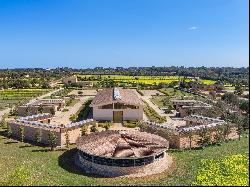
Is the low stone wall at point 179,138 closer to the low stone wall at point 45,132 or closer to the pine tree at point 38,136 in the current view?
the low stone wall at point 45,132

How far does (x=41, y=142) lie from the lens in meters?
33.1

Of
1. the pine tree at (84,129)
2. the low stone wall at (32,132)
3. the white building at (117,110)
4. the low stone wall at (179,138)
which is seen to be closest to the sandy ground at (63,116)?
the white building at (117,110)

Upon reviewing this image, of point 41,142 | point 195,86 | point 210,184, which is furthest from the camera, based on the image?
point 195,86

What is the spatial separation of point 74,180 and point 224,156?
1125cm

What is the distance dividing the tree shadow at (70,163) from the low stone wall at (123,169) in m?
0.45

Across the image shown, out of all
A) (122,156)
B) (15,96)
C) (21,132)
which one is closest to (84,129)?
(21,132)

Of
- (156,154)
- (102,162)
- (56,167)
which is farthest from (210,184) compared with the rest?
(56,167)

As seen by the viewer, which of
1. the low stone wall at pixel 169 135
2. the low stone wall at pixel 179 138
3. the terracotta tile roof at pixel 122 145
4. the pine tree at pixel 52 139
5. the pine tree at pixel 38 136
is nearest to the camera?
the terracotta tile roof at pixel 122 145

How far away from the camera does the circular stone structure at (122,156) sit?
23.5 metres

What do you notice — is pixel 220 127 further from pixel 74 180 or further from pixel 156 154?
pixel 74 180

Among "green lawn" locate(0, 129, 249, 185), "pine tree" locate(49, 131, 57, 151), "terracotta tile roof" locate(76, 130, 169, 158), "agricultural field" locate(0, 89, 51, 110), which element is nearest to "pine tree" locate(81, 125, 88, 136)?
"green lawn" locate(0, 129, 249, 185)

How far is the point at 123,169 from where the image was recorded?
23.4 m

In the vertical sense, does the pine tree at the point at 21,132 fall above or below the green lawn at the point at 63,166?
above

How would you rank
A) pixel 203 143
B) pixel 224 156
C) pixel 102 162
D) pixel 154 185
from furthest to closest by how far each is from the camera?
pixel 203 143, pixel 224 156, pixel 102 162, pixel 154 185
